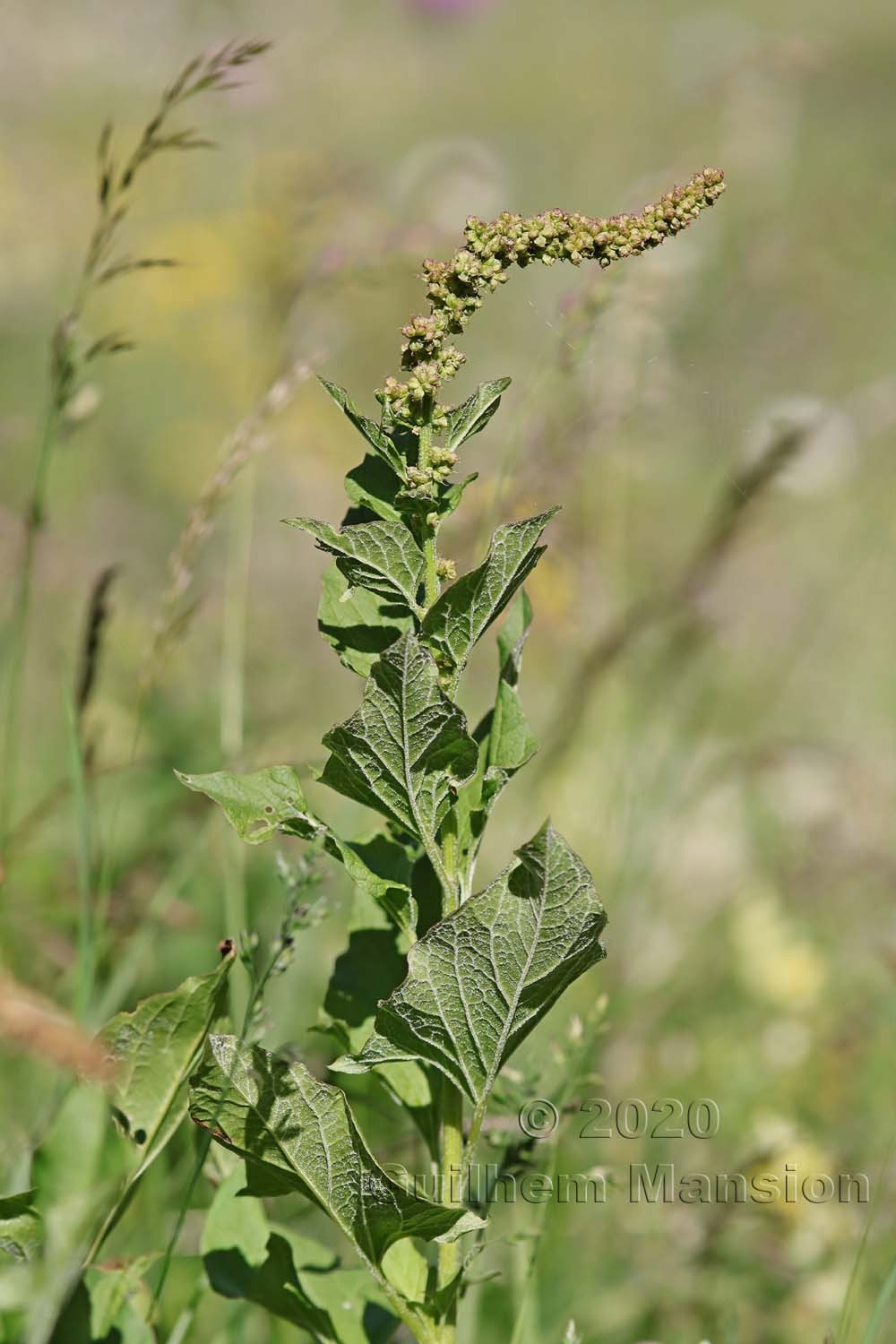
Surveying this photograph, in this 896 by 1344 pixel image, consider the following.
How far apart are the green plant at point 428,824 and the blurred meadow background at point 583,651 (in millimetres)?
173

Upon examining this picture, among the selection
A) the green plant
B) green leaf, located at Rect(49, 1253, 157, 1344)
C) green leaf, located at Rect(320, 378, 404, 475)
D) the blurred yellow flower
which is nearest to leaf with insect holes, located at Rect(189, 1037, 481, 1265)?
the green plant

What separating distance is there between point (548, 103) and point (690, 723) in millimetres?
10097

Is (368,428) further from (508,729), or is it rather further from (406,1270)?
(406,1270)

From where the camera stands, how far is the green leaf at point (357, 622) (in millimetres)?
1151

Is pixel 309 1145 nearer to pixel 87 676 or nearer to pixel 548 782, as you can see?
pixel 87 676

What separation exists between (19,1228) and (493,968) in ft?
1.55

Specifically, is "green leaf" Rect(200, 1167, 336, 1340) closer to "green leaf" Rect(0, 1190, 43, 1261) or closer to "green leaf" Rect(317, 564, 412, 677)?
"green leaf" Rect(0, 1190, 43, 1261)

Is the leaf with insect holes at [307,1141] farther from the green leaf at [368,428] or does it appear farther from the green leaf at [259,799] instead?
the green leaf at [368,428]

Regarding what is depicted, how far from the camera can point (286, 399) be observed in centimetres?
173

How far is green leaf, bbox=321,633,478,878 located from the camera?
3.15 ft

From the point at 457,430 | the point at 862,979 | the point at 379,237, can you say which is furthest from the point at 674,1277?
the point at 379,237

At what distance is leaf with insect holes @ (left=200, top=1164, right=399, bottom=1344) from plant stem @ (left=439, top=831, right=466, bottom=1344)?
15 cm

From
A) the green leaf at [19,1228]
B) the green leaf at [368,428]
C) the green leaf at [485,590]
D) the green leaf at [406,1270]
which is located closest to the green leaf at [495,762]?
the green leaf at [485,590]

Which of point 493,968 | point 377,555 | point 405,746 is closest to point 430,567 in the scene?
point 377,555
